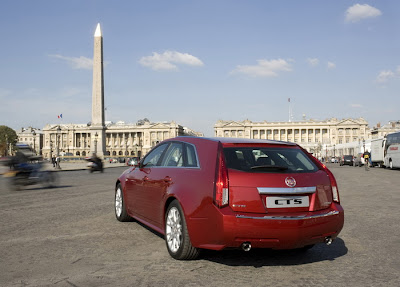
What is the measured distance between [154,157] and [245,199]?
7.84 feet

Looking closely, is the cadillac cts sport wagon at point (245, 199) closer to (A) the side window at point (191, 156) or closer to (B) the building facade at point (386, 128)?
(A) the side window at point (191, 156)

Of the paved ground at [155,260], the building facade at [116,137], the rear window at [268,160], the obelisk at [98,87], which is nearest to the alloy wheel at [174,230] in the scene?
the paved ground at [155,260]

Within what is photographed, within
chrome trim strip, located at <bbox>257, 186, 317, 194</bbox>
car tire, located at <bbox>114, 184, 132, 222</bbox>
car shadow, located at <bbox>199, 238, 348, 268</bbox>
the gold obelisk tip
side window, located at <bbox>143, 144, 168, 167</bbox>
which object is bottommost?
car shadow, located at <bbox>199, 238, 348, 268</bbox>

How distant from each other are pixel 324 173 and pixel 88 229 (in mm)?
3973

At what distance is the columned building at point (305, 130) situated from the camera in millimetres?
148250

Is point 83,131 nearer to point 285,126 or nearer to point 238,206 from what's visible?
point 285,126

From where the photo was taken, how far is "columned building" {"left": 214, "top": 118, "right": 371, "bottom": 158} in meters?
148

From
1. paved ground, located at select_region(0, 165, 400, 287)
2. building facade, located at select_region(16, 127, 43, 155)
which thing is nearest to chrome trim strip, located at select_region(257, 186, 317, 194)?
paved ground, located at select_region(0, 165, 400, 287)

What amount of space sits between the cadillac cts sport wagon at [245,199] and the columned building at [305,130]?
143 metres

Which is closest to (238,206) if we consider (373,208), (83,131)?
(373,208)

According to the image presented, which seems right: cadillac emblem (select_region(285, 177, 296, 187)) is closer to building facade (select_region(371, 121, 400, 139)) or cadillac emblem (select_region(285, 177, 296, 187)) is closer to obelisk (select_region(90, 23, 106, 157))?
obelisk (select_region(90, 23, 106, 157))

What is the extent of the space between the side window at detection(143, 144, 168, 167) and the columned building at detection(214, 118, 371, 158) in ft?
463

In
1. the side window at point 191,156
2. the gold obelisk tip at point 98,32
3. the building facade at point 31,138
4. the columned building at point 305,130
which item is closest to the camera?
the side window at point 191,156

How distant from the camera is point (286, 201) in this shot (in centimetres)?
434
